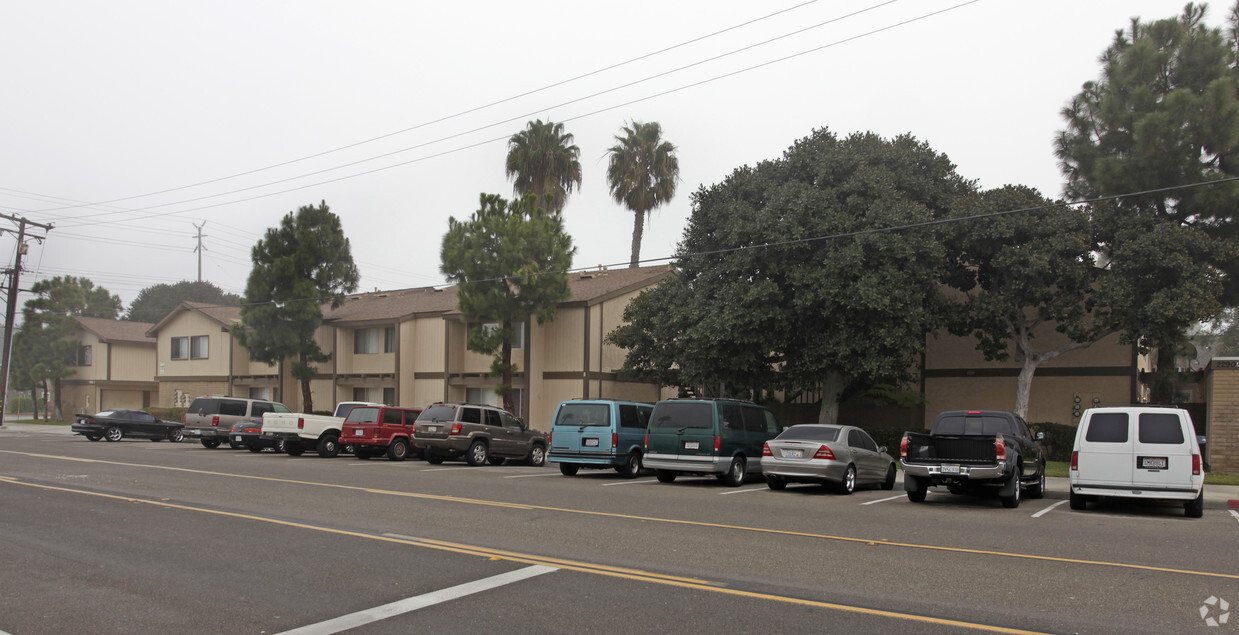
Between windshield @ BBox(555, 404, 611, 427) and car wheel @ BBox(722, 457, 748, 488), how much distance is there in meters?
3.25

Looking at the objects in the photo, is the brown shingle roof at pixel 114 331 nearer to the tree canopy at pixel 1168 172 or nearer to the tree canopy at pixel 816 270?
the tree canopy at pixel 816 270

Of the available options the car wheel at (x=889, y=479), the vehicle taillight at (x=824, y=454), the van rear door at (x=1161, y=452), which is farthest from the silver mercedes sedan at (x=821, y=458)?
the van rear door at (x=1161, y=452)

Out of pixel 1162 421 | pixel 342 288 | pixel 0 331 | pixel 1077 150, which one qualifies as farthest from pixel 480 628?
pixel 0 331

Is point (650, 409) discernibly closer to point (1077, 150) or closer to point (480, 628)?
point (1077, 150)

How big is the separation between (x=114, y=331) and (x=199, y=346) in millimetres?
12856

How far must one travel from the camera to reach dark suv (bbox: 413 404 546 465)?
24297 mm

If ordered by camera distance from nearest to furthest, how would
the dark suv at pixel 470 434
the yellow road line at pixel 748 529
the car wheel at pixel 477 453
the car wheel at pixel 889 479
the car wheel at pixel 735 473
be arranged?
1. the yellow road line at pixel 748 529
2. the car wheel at pixel 735 473
3. the car wheel at pixel 889 479
4. the dark suv at pixel 470 434
5. the car wheel at pixel 477 453

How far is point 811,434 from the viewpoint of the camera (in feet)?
59.9

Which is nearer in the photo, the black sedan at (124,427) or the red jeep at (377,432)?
the red jeep at (377,432)

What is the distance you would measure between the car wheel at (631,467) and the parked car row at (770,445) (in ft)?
0.13

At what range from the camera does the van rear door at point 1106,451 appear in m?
14.9

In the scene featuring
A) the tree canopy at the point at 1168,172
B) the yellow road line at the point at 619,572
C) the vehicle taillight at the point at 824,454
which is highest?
the tree canopy at the point at 1168,172

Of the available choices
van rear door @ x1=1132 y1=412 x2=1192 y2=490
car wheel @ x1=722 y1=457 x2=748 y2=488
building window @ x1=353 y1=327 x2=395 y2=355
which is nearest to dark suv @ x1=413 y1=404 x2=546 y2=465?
car wheel @ x1=722 y1=457 x2=748 y2=488

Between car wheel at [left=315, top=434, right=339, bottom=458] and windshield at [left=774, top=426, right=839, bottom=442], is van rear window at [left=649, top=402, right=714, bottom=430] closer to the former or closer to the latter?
windshield at [left=774, top=426, right=839, bottom=442]
